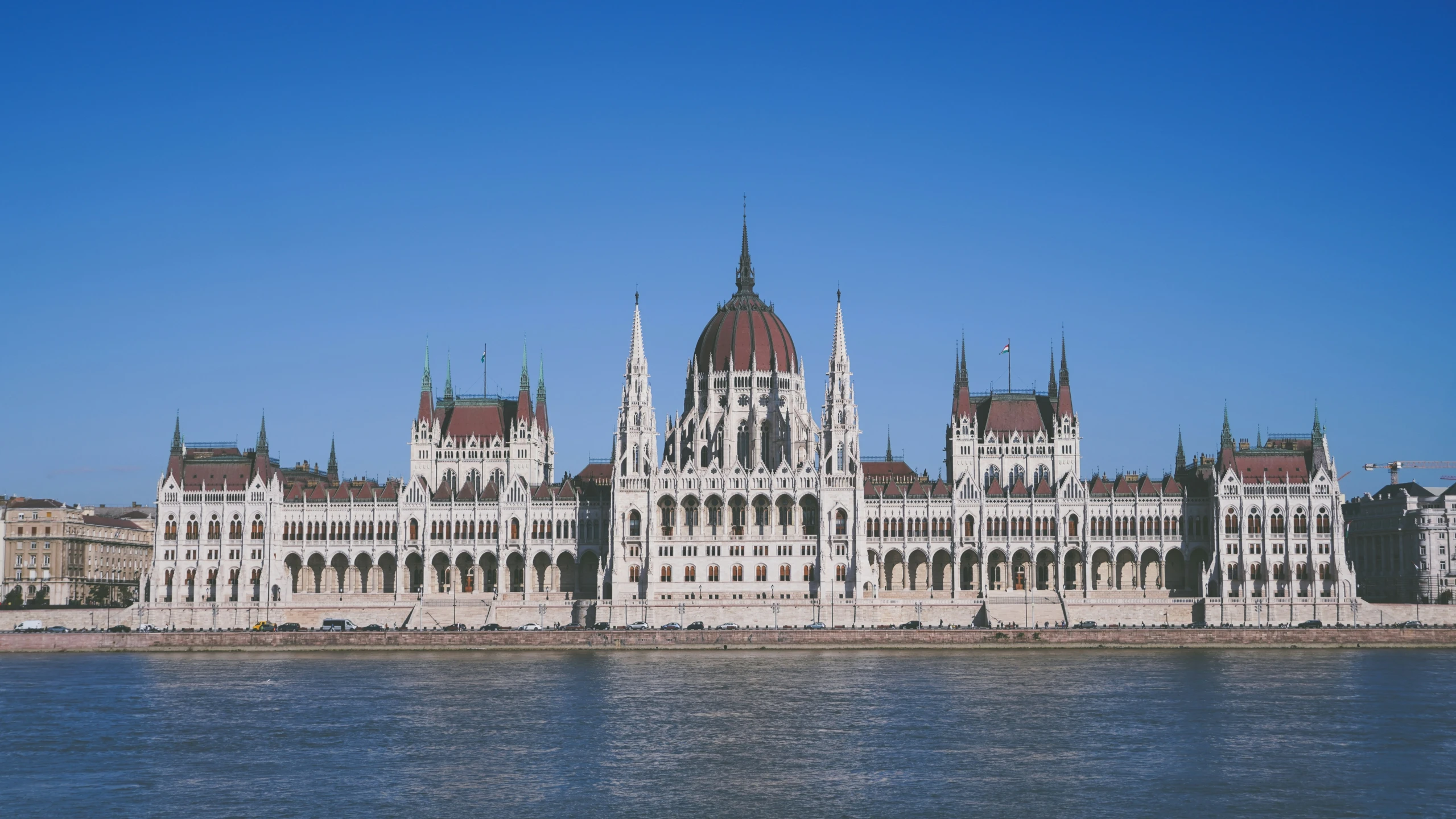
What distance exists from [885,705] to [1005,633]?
44253mm

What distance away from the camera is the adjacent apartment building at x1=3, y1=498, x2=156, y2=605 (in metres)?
164

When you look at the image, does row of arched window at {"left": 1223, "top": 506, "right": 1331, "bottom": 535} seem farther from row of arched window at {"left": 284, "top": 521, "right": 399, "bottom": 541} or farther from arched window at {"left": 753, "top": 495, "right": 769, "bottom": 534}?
row of arched window at {"left": 284, "top": 521, "right": 399, "bottom": 541}

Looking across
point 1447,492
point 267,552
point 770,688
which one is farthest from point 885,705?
point 1447,492

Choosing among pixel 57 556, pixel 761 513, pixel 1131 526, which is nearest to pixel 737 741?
pixel 761 513

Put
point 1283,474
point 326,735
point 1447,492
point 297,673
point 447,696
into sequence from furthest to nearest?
point 1447,492 < point 1283,474 < point 297,673 < point 447,696 < point 326,735

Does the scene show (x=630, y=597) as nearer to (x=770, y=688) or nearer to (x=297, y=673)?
(x=297, y=673)

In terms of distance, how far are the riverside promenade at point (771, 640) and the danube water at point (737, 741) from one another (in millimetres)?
16417

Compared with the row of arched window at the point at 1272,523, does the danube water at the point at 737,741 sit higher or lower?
lower

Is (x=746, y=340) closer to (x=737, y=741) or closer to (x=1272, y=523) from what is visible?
(x=1272, y=523)

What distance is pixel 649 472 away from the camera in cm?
14250

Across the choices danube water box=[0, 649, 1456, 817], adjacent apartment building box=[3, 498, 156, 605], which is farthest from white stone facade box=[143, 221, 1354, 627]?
danube water box=[0, 649, 1456, 817]

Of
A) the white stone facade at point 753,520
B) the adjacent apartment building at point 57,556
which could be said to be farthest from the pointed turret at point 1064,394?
the adjacent apartment building at point 57,556

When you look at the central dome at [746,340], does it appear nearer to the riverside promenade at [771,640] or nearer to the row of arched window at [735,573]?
the row of arched window at [735,573]

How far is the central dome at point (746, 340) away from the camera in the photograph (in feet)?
496
